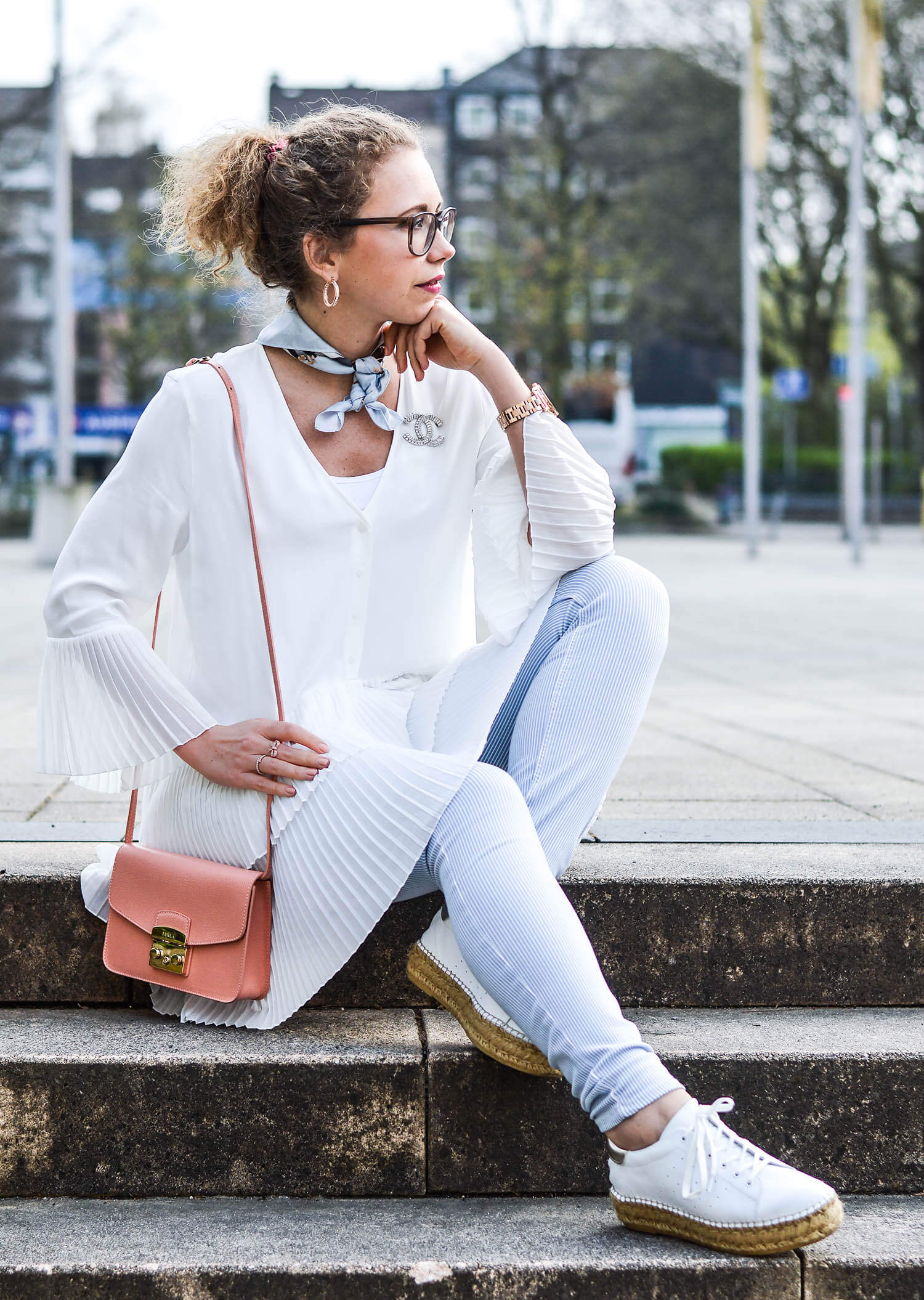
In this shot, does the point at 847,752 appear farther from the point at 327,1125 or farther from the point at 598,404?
the point at 598,404

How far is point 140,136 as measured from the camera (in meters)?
31.7

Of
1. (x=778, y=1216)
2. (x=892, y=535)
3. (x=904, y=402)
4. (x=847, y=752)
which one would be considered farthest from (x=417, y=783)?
(x=904, y=402)

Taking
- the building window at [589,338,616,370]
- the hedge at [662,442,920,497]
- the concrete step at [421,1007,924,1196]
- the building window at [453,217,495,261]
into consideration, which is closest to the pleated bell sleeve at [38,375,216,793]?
the concrete step at [421,1007,924,1196]

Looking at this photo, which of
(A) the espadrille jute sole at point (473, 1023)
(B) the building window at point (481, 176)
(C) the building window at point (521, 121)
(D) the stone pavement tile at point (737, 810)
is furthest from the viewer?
(C) the building window at point (521, 121)

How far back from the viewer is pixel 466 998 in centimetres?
239

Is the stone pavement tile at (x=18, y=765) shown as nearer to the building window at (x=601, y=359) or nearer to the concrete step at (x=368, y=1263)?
the concrete step at (x=368, y=1263)

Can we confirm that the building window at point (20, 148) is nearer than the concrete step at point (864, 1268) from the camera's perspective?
No

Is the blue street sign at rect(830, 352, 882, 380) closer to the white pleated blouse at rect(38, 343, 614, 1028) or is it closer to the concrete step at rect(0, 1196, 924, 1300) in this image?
the white pleated blouse at rect(38, 343, 614, 1028)

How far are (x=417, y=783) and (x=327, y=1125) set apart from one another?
54cm

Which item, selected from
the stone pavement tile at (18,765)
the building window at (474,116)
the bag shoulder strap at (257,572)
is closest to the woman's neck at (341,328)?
the bag shoulder strap at (257,572)

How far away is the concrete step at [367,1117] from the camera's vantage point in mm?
2379

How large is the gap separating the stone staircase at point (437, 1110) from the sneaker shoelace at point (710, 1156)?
0.12 metres

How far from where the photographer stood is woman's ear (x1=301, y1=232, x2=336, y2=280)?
263 centimetres

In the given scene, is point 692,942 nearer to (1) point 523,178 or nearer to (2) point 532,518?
(2) point 532,518
